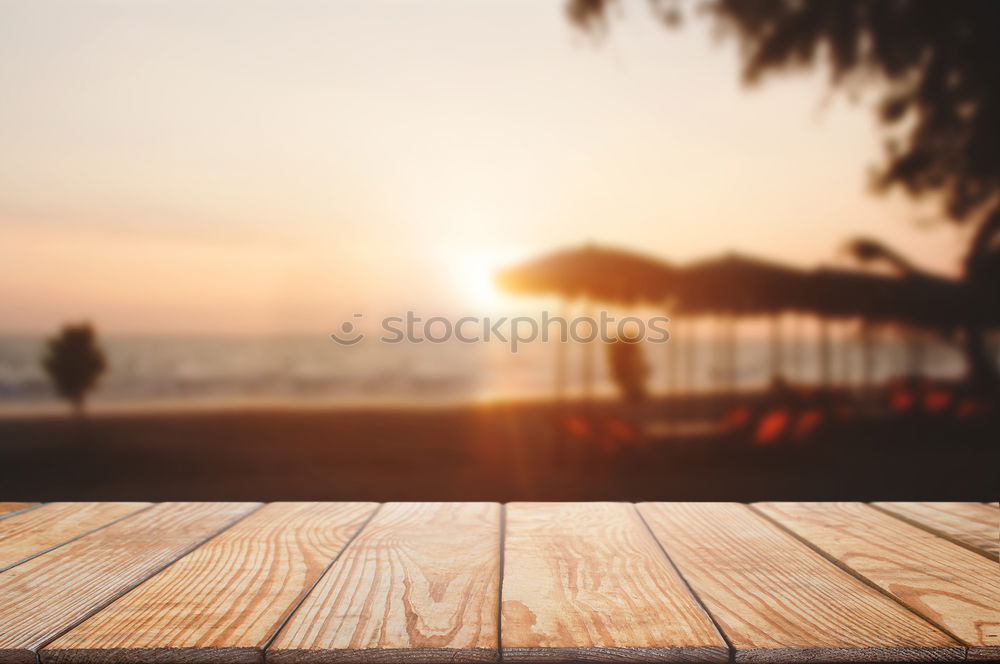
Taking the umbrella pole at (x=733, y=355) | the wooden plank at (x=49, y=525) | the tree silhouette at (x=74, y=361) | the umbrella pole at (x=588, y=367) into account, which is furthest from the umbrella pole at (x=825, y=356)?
the tree silhouette at (x=74, y=361)

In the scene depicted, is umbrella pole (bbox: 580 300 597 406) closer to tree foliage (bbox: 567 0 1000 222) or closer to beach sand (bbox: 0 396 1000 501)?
beach sand (bbox: 0 396 1000 501)

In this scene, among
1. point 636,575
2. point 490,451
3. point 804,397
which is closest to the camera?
point 636,575

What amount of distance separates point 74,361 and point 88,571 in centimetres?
451

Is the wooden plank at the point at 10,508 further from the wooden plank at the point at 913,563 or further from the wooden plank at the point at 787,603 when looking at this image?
the wooden plank at the point at 913,563

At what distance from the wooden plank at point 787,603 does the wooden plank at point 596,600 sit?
3cm

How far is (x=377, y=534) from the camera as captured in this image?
1129 millimetres

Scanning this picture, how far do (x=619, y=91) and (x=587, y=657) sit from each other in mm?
3707

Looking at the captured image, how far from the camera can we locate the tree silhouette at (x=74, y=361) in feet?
15.5

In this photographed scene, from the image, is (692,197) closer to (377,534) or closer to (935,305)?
(935,305)

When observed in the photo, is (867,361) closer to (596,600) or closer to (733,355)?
(733,355)

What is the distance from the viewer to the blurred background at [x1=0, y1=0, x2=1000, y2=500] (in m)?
3.93

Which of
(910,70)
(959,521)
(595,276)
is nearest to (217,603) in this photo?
(959,521)

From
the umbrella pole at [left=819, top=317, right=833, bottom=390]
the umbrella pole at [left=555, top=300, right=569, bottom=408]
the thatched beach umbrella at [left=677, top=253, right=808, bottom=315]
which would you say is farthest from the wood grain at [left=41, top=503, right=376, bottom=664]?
the umbrella pole at [left=819, top=317, right=833, bottom=390]

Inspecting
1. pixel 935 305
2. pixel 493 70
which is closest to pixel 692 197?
pixel 493 70
